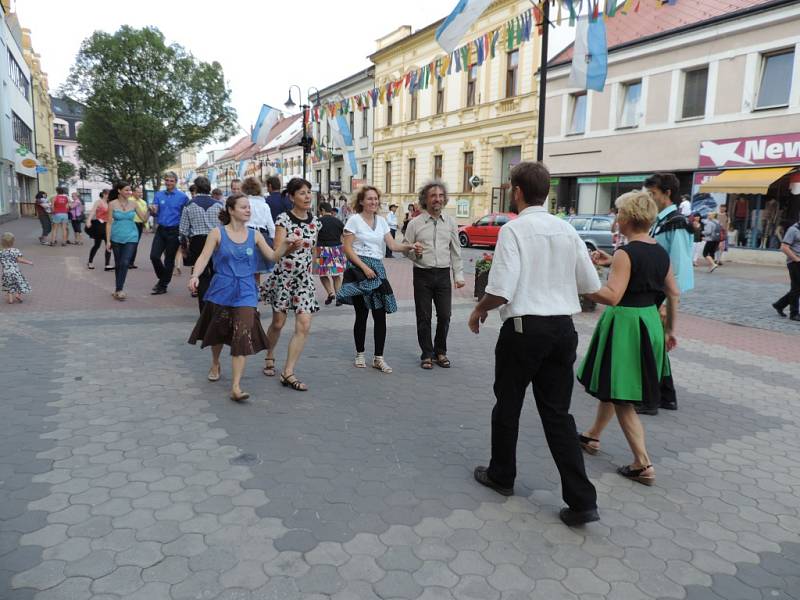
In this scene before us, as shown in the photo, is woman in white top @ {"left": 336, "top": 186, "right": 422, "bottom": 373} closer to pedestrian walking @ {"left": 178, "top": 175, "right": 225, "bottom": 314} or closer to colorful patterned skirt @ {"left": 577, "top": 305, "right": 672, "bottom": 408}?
colorful patterned skirt @ {"left": 577, "top": 305, "right": 672, "bottom": 408}

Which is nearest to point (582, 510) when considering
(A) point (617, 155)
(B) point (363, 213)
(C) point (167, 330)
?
(B) point (363, 213)

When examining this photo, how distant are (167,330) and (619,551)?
5.90 metres

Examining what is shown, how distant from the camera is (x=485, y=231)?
22.2 m

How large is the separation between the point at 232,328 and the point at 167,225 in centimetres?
556

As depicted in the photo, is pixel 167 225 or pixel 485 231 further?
pixel 485 231

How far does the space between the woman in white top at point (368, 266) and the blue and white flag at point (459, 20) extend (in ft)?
20.8

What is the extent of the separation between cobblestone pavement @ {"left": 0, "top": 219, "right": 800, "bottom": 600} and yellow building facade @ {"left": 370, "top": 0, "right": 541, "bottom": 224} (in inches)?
720

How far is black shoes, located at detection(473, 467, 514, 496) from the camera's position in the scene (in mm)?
3324

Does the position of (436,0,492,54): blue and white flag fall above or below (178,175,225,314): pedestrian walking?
above

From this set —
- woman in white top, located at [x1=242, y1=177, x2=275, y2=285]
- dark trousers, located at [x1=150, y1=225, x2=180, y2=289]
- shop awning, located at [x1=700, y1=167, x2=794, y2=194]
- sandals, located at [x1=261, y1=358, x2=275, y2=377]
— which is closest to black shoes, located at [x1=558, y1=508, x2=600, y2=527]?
sandals, located at [x1=261, y1=358, x2=275, y2=377]

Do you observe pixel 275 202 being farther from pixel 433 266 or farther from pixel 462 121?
pixel 462 121

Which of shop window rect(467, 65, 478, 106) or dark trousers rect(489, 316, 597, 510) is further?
shop window rect(467, 65, 478, 106)

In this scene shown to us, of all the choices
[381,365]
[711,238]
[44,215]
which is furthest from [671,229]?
[44,215]

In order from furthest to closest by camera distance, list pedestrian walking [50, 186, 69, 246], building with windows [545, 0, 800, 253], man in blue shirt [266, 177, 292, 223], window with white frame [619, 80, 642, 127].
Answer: window with white frame [619, 80, 642, 127]
pedestrian walking [50, 186, 69, 246]
building with windows [545, 0, 800, 253]
man in blue shirt [266, 177, 292, 223]
